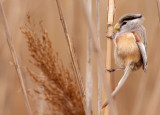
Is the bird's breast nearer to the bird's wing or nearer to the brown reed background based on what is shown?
the bird's wing

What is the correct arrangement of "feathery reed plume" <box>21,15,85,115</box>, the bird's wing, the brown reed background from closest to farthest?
"feathery reed plume" <box>21,15,85,115</box> < the bird's wing < the brown reed background

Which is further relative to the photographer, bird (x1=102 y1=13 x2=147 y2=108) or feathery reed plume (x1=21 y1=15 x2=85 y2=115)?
bird (x1=102 y1=13 x2=147 y2=108)

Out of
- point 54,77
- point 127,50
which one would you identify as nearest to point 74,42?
point 127,50

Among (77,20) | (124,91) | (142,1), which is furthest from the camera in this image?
(124,91)

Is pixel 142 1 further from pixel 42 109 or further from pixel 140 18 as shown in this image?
pixel 42 109

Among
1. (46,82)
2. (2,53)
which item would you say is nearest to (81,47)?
(2,53)

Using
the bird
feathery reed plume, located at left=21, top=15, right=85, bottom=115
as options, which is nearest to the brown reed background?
the bird

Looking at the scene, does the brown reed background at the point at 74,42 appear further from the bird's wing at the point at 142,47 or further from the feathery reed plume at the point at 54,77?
the feathery reed plume at the point at 54,77

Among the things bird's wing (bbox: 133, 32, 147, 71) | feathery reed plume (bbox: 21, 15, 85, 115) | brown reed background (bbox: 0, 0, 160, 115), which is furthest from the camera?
brown reed background (bbox: 0, 0, 160, 115)
